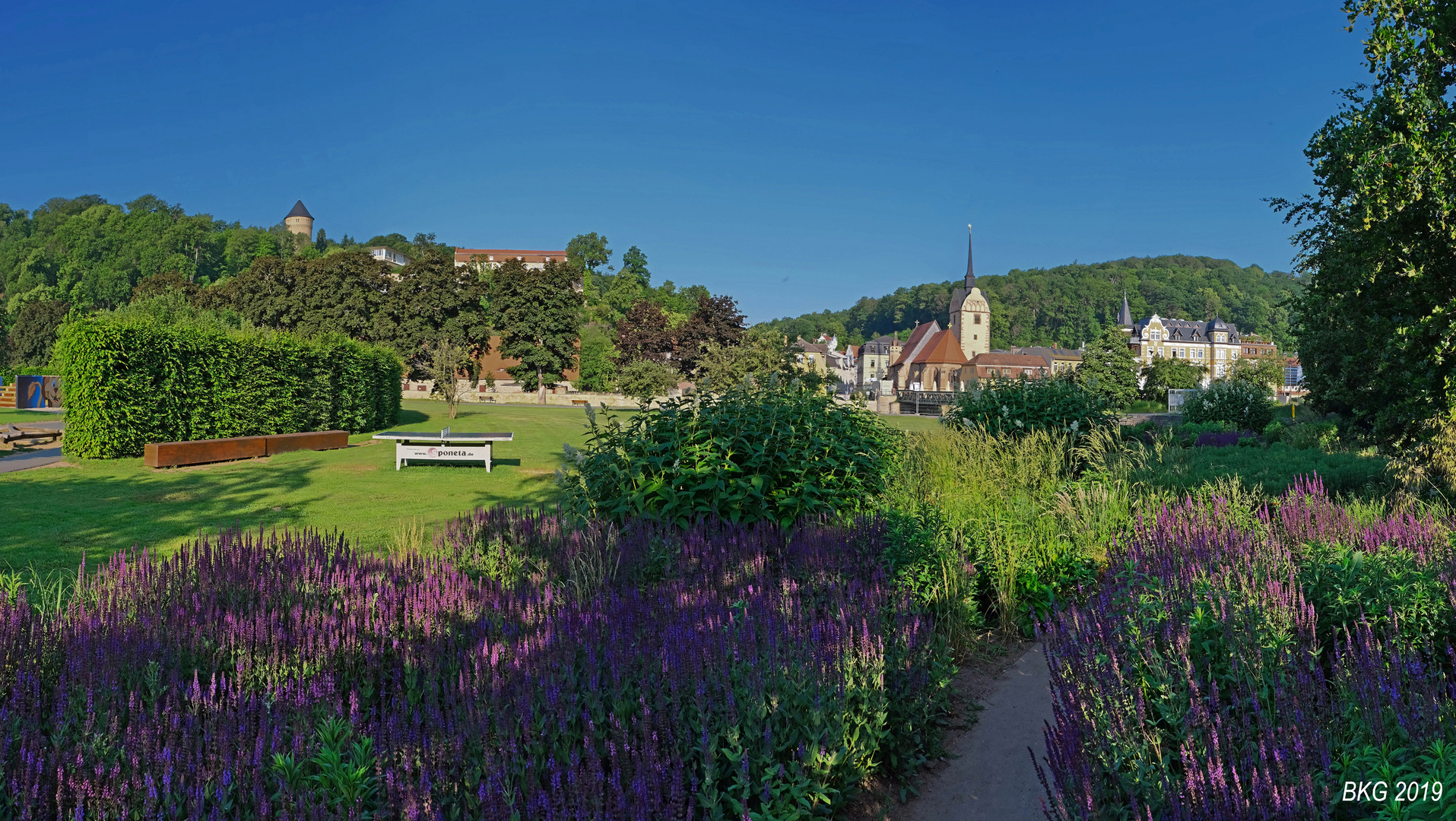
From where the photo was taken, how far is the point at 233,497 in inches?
441

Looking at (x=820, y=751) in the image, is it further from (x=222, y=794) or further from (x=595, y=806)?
(x=222, y=794)

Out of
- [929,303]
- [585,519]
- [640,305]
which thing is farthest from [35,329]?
[929,303]

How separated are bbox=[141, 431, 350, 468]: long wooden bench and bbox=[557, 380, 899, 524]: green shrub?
11035 mm

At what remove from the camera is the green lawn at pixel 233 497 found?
8.27 metres

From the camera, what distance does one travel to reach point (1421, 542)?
445 centimetres

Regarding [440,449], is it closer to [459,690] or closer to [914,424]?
[459,690]

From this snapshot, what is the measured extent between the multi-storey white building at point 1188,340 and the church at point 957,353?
25678 mm

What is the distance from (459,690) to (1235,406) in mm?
25160

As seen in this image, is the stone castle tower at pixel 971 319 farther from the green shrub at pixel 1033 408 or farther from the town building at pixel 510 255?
the green shrub at pixel 1033 408

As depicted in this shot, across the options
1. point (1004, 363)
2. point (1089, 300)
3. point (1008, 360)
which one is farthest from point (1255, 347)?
point (1004, 363)

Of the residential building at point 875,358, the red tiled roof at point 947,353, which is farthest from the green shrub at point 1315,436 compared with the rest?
the residential building at point 875,358

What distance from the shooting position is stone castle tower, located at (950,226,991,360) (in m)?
119

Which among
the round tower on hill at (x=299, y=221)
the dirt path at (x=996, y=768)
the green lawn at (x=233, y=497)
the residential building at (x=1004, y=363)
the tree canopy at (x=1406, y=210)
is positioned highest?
the round tower on hill at (x=299, y=221)

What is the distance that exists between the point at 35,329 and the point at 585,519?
7898 cm
